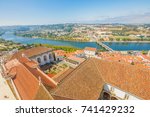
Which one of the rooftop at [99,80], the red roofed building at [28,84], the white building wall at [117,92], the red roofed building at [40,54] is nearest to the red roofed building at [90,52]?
the red roofed building at [40,54]

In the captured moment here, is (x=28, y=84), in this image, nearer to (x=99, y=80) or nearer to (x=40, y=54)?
(x=99, y=80)

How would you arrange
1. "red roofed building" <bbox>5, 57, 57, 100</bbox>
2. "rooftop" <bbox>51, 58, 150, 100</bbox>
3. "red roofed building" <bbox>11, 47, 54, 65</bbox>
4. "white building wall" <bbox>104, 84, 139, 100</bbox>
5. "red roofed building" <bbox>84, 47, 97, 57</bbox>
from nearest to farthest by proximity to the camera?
1. "red roofed building" <bbox>5, 57, 57, 100</bbox>
2. "rooftop" <bbox>51, 58, 150, 100</bbox>
3. "white building wall" <bbox>104, 84, 139, 100</bbox>
4. "red roofed building" <bbox>11, 47, 54, 65</bbox>
5. "red roofed building" <bbox>84, 47, 97, 57</bbox>

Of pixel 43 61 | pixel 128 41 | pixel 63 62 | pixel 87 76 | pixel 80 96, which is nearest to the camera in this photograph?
pixel 80 96

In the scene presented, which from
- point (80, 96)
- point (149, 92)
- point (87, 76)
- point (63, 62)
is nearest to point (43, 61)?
point (63, 62)

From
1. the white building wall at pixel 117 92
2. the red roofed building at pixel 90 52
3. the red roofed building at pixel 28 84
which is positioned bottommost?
the red roofed building at pixel 90 52

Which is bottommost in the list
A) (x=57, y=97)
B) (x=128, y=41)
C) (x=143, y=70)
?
(x=128, y=41)

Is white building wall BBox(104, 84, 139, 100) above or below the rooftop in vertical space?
below

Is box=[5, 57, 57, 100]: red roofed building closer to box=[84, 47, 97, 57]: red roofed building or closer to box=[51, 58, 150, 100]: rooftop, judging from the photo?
box=[51, 58, 150, 100]: rooftop

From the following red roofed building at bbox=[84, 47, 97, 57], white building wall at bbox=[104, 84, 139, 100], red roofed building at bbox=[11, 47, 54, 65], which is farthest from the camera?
red roofed building at bbox=[84, 47, 97, 57]

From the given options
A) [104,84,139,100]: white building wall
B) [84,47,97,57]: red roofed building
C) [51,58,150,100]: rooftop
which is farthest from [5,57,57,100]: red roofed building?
[84,47,97,57]: red roofed building

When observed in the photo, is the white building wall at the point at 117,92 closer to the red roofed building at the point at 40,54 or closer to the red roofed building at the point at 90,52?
the red roofed building at the point at 40,54

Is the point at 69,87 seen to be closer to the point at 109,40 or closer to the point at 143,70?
the point at 143,70
